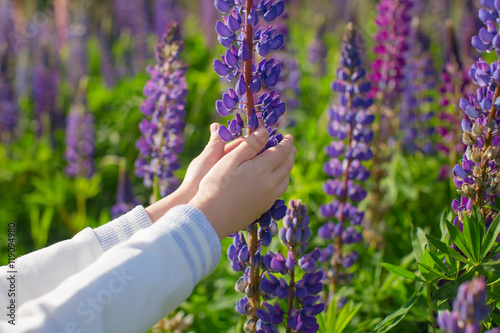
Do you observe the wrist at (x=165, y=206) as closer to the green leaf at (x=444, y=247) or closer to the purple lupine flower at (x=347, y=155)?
the green leaf at (x=444, y=247)

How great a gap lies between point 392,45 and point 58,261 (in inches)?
76.5

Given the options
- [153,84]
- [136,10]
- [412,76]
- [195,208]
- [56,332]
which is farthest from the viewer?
[136,10]

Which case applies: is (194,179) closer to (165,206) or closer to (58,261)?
(165,206)

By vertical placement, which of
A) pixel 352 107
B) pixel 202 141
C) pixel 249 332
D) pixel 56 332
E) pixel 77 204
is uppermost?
pixel 352 107

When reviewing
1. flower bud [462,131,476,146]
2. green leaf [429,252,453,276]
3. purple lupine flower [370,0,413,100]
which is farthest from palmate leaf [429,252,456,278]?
purple lupine flower [370,0,413,100]

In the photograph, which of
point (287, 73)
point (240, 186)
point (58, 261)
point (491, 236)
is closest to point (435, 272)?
point (491, 236)

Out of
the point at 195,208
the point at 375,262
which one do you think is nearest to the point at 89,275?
the point at 195,208

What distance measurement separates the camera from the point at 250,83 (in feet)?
4.37

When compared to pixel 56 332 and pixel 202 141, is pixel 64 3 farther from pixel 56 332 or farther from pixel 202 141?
pixel 56 332

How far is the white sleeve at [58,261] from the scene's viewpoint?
54.7 inches

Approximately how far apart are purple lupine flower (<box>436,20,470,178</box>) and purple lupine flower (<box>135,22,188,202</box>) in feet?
4.17

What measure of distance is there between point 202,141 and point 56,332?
2.77 meters

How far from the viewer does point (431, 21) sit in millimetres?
5934

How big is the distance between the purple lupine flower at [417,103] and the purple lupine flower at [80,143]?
1912 millimetres
